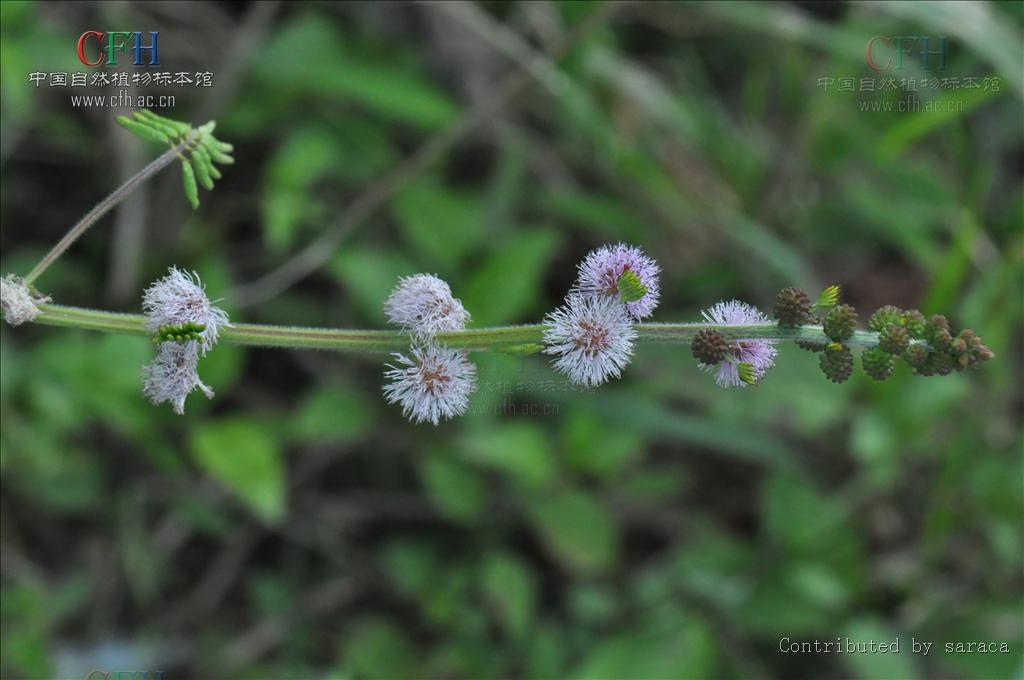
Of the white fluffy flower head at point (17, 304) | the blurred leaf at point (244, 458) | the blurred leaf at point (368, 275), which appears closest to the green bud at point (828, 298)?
the white fluffy flower head at point (17, 304)

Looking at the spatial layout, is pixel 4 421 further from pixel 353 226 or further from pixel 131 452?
pixel 353 226

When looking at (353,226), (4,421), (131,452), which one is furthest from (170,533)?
(353,226)

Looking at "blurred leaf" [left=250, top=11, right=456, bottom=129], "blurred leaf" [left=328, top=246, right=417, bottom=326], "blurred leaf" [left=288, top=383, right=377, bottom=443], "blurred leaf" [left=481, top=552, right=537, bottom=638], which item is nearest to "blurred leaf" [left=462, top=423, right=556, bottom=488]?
"blurred leaf" [left=481, top=552, right=537, bottom=638]

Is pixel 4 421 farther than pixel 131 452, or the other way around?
pixel 131 452

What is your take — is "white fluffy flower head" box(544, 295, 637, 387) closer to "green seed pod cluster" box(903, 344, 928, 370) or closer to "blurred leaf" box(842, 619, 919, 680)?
"green seed pod cluster" box(903, 344, 928, 370)

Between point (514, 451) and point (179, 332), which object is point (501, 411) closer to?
point (514, 451)

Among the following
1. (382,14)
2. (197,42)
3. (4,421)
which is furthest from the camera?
(382,14)

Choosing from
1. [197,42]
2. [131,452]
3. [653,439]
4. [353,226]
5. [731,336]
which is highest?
[197,42]

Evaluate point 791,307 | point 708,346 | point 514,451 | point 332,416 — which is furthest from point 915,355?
point 332,416
